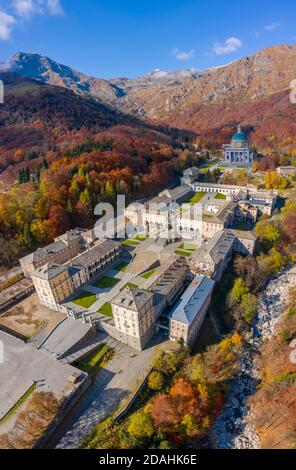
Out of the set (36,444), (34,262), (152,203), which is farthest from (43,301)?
(152,203)

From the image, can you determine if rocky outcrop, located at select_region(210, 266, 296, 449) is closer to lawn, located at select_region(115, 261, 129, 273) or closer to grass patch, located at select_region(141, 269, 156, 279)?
grass patch, located at select_region(141, 269, 156, 279)

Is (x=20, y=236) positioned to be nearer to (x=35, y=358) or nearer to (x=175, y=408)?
(x=35, y=358)

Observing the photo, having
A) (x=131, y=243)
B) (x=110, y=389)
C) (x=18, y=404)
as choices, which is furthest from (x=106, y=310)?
(x=131, y=243)

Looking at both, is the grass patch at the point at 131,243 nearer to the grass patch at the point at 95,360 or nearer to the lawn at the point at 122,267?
the lawn at the point at 122,267

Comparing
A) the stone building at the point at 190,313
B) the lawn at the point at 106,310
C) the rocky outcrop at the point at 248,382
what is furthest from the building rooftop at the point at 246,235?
the lawn at the point at 106,310

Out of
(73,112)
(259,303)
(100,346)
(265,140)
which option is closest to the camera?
(100,346)

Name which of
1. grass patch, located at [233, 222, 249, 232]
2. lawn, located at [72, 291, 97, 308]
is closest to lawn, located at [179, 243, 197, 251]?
grass patch, located at [233, 222, 249, 232]

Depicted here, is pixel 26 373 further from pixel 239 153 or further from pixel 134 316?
pixel 239 153
